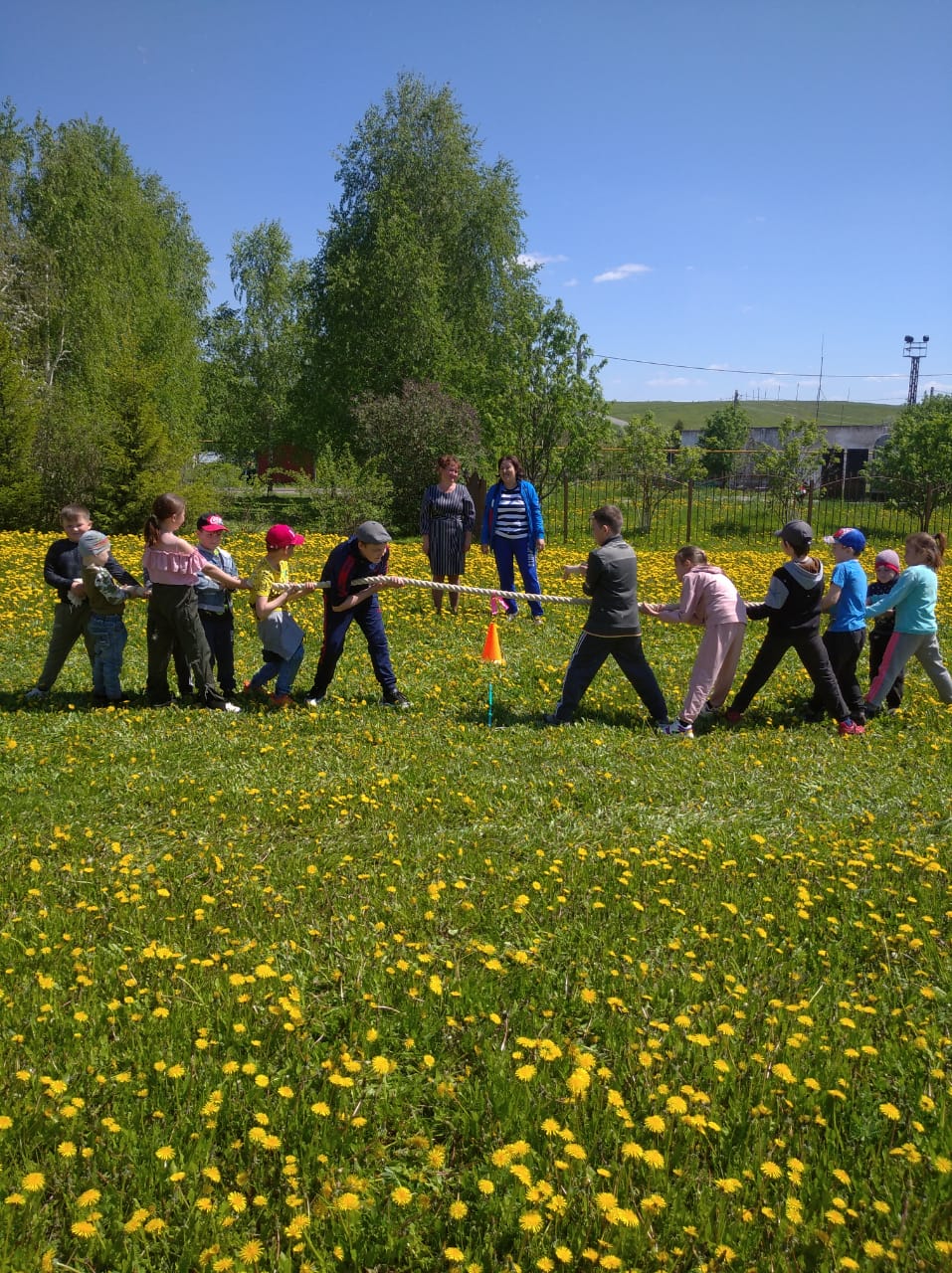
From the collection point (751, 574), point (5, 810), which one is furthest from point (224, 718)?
point (751, 574)

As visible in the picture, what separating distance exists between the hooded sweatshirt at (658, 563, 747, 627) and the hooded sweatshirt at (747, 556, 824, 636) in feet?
0.76

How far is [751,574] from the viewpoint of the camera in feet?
60.1

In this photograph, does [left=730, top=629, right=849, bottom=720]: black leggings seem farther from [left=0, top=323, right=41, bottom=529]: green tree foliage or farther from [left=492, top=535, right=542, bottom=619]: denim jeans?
[left=0, top=323, right=41, bottom=529]: green tree foliage

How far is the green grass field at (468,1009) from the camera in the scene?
2.82 meters

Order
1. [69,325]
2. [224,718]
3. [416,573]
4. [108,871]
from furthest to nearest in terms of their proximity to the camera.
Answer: [69,325], [416,573], [224,718], [108,871]

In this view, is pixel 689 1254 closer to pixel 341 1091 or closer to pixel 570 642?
pixel 341 1091

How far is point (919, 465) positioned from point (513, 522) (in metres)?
26.4

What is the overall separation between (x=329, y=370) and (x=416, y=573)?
22.2 meters

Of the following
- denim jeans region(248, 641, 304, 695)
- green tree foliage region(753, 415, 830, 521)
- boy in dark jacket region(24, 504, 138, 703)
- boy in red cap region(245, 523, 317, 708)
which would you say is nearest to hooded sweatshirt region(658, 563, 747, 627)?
boy in red cap region(245, 523, 317, 708)

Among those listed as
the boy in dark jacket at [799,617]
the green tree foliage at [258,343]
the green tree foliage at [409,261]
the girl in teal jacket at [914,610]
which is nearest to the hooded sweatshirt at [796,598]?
the boy in dark jacket at [799,617]

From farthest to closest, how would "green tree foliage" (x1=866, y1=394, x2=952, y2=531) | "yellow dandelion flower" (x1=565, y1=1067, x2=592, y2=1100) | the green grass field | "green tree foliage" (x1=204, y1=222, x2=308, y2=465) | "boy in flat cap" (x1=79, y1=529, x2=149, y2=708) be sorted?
"green tree foliage" (x1=204, y1=222, x2=308, y2=465) < "green tree foliage" (x1=866, y1=394, x2=952, y2=531) < "boy in flat cap" (x1=79, y1=529, x2=149, y2=708) < "yellow dandelion flower" (x1=565, y1=1067, x2=592, y2=1100) < the green grass field

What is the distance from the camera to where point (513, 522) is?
472 inches

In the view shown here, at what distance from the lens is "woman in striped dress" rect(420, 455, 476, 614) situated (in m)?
11.9

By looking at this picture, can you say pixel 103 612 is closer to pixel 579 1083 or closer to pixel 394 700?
pixel 394 700
